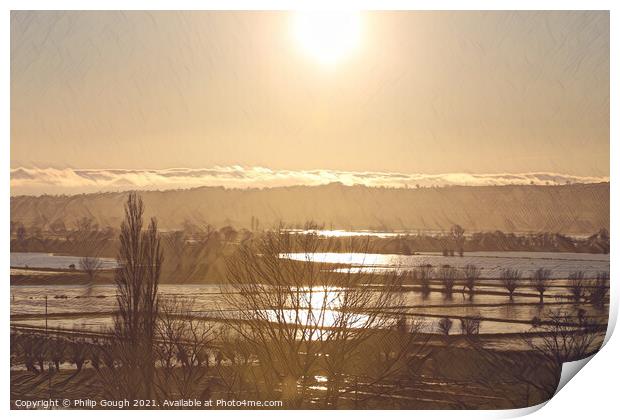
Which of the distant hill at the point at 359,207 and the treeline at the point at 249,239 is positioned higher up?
the distant hill at the point at 359,207

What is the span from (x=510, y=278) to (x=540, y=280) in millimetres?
152

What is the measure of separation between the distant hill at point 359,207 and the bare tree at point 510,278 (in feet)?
0.69

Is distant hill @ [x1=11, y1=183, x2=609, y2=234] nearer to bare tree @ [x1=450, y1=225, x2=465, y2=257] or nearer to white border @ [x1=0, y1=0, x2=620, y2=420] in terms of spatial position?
bare tree @ [x1=450, y1=225, x2=465, y2=257]

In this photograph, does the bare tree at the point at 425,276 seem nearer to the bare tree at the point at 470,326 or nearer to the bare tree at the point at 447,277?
the bare tree at the point at 447,277

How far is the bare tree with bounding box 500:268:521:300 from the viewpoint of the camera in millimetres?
3914

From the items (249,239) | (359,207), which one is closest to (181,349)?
(249,239)

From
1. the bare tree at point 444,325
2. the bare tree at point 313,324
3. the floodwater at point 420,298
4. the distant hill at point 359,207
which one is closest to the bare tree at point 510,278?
the floodwater at point 420,298

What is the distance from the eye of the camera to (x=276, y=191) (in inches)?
151

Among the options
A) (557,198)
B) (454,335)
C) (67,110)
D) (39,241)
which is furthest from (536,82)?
(39,241)

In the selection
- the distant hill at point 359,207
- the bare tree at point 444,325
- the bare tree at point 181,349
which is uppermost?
the distant hill at point 359,207

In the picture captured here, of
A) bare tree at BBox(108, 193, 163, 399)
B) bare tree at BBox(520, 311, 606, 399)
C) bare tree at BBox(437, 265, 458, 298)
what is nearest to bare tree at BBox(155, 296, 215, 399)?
bare tree at BBox(108, 193, 163, 399)

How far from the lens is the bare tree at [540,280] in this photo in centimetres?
393
